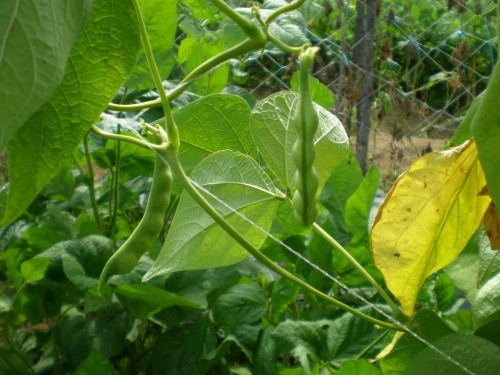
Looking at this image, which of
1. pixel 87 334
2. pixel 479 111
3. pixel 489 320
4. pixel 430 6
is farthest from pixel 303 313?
pixel 430 6

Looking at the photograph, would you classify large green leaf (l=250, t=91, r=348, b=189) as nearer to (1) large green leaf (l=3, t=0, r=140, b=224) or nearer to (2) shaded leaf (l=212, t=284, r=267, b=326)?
(1) large green leaf (l=3, t=0, r=140, b=224)

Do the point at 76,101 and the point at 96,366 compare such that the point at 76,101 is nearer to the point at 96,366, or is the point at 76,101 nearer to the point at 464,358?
the point at 464,358

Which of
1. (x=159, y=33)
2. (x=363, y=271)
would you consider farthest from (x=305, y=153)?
Answer: (x=159, y=33)

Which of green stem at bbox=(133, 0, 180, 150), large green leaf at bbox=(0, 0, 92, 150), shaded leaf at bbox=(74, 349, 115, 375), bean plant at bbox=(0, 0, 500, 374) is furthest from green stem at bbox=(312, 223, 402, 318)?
shaded leaf at bbox=(74, 349, 115, 375)

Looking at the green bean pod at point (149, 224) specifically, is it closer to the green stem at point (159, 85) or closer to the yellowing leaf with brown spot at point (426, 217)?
the green stem at point (159, 85)

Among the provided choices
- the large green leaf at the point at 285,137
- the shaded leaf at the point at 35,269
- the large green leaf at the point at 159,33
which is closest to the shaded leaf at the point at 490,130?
the large green leaf at the point at 285,137

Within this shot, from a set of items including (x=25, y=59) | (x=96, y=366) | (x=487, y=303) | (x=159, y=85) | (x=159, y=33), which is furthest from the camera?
(x=96, y=366)
